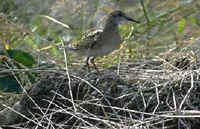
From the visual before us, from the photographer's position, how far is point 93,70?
5078 millimetres

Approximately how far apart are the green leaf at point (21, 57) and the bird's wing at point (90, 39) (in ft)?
1.91

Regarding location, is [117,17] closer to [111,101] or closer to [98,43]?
[98,43]

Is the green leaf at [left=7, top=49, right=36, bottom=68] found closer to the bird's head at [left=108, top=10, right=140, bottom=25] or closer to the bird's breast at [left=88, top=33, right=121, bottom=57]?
the bird's breast at [left=88, top=33, right=121, bottom=57]

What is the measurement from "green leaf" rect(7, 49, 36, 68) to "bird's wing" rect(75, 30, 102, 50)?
58 cm

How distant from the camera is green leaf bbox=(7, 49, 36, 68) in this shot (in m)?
4.84

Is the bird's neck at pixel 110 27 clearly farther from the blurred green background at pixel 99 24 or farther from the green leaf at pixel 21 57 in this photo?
the green leaf at pixel 21 57

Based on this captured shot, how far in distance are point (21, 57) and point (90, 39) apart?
0.72 m

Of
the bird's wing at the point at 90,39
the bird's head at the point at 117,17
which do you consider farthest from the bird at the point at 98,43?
the bird's head at the point at 117,17

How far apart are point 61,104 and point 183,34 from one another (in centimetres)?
253

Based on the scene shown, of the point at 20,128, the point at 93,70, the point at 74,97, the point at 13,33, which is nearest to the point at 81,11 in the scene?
the point at 13,33

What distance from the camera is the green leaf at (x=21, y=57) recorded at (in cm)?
484

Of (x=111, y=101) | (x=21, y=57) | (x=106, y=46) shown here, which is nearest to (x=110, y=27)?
(x=106, y=46)

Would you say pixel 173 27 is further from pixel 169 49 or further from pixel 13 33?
pixel 13 33

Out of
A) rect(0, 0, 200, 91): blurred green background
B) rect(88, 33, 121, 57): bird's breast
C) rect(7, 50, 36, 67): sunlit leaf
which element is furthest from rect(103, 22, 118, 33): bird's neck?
rect(7, 50, 36, 67): sunlit leaf
